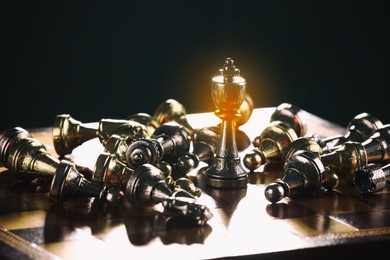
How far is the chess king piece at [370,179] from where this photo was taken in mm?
2320

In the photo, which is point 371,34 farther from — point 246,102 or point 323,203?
point 323,203

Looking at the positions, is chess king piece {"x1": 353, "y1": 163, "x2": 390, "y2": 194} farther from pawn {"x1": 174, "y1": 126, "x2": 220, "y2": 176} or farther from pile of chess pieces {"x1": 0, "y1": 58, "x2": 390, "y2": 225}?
pawn {"x1": 174, "y1": 126, "x2": 220, "y2": 176}

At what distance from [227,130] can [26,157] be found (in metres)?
0.47

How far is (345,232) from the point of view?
203cm

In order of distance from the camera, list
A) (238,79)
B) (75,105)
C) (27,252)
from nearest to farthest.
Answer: (27,252) < (238,79) < (75,105)

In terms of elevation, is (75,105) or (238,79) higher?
(238,79)

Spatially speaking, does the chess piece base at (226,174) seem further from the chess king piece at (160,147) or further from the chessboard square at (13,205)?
the chessboard square at (13,205)

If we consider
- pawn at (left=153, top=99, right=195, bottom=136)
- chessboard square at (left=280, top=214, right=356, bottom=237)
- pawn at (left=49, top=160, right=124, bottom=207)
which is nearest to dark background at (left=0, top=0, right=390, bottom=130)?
pawn at (left=153, top=99, right=195, bottom=136)

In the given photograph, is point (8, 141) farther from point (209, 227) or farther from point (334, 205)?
point (334, 205)

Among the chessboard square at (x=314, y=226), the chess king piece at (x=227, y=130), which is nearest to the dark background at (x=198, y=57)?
the chess king piece at (x=227, y=130)

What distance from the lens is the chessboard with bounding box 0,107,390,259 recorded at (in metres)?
1.90

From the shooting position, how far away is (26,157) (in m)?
2.37

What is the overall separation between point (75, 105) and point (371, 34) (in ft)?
4.32

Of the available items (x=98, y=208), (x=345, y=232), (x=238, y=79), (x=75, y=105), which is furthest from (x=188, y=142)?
(x=75, y=105)
